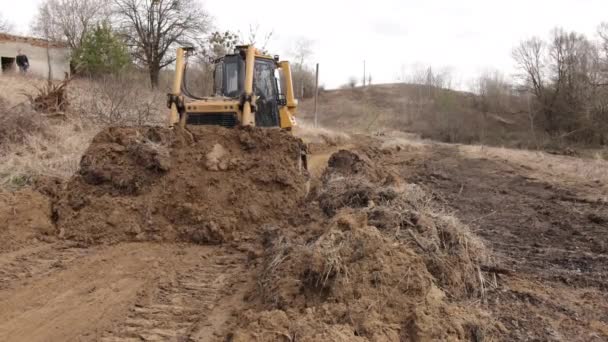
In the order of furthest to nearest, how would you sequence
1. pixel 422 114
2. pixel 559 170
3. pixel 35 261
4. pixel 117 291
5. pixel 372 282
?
1. pixel 422 114
2. pixel 559 170
3. pixel 35 261
4. pixel 117 291
5. pixel 372 282

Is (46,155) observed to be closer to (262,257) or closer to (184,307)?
(262,257)

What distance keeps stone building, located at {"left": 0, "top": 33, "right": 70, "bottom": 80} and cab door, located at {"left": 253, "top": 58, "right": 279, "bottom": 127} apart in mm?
22269

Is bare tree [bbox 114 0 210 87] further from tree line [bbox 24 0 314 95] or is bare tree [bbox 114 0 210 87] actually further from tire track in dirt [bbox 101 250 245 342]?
tire track in dirt [bbox 101 250 245 342]

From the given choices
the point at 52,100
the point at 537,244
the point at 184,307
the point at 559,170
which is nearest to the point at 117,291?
the point at 184,307

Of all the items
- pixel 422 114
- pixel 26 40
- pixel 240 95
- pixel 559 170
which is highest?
pixel 26 40

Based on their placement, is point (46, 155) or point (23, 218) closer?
point (23, 218)

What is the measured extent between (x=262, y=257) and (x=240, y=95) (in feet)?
12.7

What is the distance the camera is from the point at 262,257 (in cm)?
564

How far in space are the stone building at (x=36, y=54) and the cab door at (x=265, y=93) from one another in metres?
22.3

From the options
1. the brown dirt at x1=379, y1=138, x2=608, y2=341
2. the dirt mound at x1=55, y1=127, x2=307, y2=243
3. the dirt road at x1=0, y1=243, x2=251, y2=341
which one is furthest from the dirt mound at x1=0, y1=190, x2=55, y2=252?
the brown dirt at x1=379, y1=138, x2=608, y2=341

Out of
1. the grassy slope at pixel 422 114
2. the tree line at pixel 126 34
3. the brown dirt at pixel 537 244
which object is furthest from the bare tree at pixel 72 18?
the brown dirt at pixel 537 244

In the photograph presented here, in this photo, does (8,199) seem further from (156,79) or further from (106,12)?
(106,12)

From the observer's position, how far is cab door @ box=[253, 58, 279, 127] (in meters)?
9.58

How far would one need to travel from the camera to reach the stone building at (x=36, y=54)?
28.0 metres
